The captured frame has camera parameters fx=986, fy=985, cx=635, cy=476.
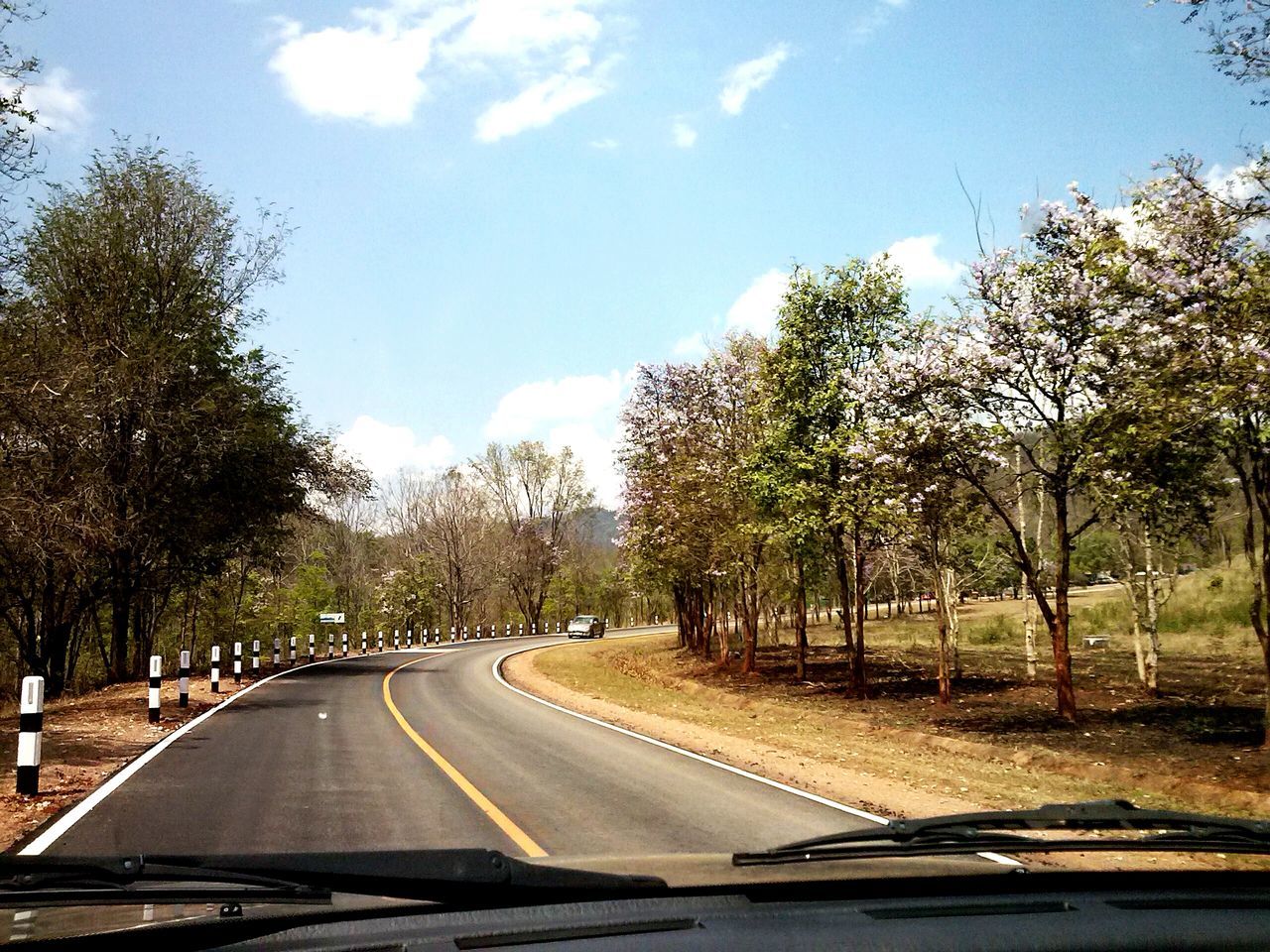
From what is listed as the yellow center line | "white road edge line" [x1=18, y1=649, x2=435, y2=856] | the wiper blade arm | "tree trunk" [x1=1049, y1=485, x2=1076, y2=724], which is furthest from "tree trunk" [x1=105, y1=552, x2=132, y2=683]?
the wiper blade arm

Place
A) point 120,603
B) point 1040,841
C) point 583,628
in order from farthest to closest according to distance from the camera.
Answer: point 583,628 < point 120,603 < point 1040,841

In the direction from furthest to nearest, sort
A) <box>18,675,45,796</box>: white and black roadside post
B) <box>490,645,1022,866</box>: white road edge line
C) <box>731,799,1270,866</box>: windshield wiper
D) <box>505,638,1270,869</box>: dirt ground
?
<box>505,638,1270,869</box>: dirt ground → <box>18,675,45,796</box>: white and black roadside post → <box>490,645,1022,866</box>: white road edge line → <box>731,799,1270,866</box>: windshield wiper

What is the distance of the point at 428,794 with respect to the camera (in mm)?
9945

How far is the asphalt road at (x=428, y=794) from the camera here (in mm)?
7949

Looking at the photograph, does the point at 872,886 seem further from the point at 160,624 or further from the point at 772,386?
the point at 160,624

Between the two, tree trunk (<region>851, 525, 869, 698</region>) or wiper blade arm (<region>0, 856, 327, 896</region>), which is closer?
wiper blade arm (<region>0, 856, 327, 896</region>)

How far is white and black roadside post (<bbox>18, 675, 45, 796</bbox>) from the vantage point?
1009 cm

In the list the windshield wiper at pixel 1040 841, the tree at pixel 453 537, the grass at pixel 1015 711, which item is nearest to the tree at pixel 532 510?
the tree at pixel 453 537

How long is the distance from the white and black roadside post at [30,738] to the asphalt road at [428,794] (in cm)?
95

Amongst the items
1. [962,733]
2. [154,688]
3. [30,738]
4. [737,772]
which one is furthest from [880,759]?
[154,688]

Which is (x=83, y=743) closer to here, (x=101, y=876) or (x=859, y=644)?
(x=101, y=876)

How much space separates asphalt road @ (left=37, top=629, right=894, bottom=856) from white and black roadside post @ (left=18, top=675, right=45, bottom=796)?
95cm

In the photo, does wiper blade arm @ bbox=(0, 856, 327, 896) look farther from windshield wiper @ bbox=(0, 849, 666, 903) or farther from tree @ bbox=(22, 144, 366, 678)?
tree @ bbox=(22, 144, 366, 678)

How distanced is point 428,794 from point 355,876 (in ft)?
23.9
